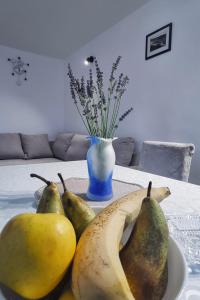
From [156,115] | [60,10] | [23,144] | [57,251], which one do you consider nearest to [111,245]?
[57,251]

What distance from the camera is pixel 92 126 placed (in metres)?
0.81

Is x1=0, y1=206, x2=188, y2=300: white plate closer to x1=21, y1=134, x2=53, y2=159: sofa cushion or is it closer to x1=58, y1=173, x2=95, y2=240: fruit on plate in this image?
x1=58, y1=173, x2=95, y2=240: fruit on plate

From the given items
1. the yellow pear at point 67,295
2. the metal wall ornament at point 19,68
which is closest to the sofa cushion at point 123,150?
the yellow pear at point 67,295

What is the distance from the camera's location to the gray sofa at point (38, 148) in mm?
3219

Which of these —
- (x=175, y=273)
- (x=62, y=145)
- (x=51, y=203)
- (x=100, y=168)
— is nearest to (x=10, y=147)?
(x=62, y=145)

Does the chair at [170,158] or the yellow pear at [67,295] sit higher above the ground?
the yellow pear at [67,295]

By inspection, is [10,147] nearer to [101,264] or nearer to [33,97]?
[33,97]

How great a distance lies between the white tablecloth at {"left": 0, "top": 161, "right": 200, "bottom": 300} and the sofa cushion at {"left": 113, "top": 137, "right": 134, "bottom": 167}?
43.0 inches

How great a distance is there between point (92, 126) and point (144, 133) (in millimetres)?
1833

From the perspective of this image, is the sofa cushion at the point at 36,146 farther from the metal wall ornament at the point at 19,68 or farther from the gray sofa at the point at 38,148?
the metal wall ornament at the point at 19,68

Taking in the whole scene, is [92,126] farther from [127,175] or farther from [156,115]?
[156,115]

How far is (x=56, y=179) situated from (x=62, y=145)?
2.65 meters

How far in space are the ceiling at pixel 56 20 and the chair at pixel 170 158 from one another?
1.86 meters

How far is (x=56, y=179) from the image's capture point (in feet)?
3.49
